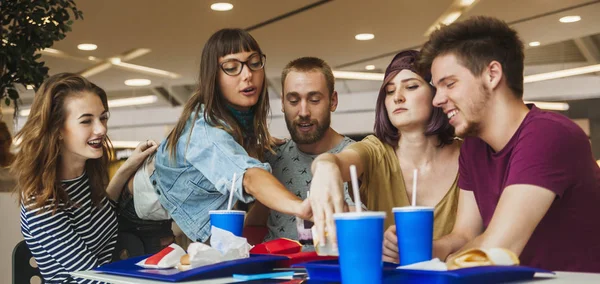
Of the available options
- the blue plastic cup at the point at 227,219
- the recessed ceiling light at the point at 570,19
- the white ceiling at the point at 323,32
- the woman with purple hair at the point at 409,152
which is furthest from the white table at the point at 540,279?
the recessed ceiling light at the point at 570,19

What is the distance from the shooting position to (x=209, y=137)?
231 centimetres

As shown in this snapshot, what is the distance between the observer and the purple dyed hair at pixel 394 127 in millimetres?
2309

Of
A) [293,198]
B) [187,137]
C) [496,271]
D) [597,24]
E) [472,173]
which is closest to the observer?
[496,271]

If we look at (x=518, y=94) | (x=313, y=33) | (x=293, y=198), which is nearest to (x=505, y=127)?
(x=518, y=94)

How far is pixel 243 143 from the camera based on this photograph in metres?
2.48

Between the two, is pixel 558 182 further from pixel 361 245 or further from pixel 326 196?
pixel 361 245

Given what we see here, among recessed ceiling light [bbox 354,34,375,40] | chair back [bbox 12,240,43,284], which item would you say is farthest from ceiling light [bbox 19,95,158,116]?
chair back [bbox 12,240,43,284]

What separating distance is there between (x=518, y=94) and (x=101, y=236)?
1421mm

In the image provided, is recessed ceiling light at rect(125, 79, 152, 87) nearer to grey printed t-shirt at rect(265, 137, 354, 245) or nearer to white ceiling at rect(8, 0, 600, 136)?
white ceiling at rect(8, 0, 600, 136)

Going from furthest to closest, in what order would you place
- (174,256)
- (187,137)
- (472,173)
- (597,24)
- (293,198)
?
(597,24) < (187,137) < (472,173) < (293,198) < (174,256)

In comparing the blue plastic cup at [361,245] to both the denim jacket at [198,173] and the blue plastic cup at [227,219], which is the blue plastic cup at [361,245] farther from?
the denim jacket at [198,173]

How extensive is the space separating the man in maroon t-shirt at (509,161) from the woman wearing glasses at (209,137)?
638mm

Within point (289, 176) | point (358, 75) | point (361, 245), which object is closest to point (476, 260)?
point (361, 245)

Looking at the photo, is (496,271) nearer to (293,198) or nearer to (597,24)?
(293,198)
